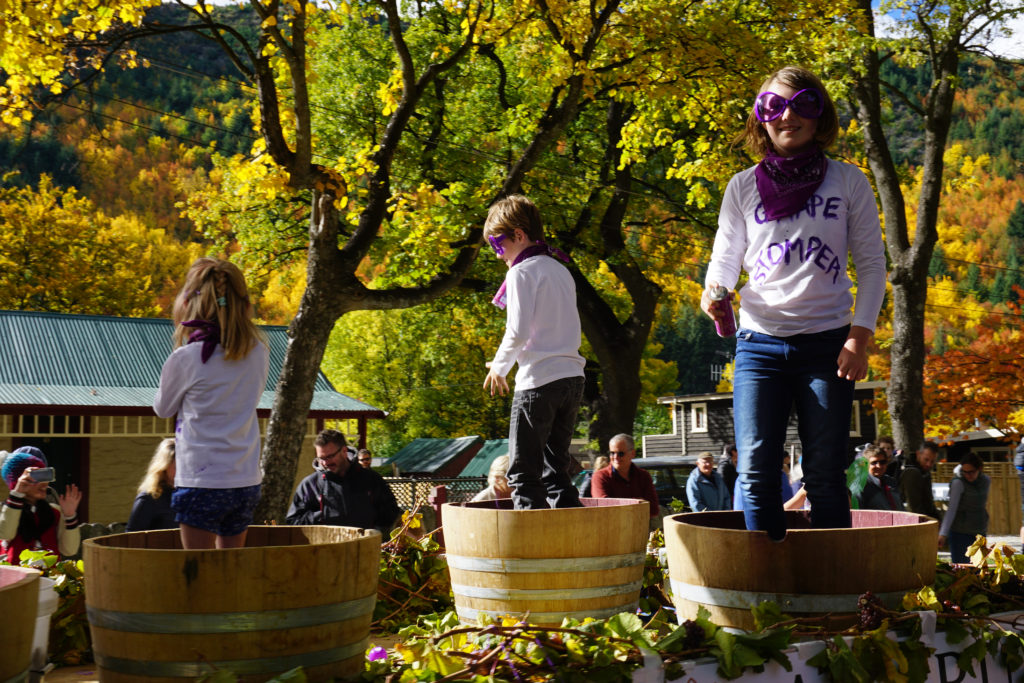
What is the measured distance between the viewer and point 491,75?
2588 centimetres

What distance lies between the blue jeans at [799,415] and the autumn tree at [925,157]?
15087 millimetres

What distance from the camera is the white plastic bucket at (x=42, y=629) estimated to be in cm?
288

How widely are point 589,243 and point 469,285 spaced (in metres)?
3.12

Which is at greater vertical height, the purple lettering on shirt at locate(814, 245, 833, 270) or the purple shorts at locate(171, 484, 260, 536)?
the purple lettering on shirt at locate(814, 245, 833, 270)

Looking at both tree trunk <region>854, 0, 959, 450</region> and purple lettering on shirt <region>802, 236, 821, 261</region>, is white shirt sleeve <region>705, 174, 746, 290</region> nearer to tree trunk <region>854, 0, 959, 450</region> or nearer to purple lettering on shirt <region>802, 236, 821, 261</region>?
purple lettering on shirt <region>802, 236, 821, 261</region>

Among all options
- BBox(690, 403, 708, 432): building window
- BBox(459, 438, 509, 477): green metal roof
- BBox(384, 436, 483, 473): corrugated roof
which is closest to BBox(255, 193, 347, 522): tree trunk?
BBox(459, 438, 509, 477): green metal roof

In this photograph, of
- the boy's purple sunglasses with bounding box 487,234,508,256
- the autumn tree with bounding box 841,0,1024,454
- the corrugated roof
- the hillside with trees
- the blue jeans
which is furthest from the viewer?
the corrugated roof

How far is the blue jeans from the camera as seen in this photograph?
11.2ft

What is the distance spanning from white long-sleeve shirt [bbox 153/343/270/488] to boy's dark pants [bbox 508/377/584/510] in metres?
1.10

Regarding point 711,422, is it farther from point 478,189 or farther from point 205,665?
point 205,665

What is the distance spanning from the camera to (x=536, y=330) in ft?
14.2

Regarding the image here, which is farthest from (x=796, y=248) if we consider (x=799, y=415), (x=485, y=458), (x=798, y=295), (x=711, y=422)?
(x=711, y=422)

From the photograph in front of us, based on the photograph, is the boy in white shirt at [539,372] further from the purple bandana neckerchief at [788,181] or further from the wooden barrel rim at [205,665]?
the wooden barrel rim at [205,665]

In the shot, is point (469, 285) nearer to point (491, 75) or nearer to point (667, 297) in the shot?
point (491, 75)
